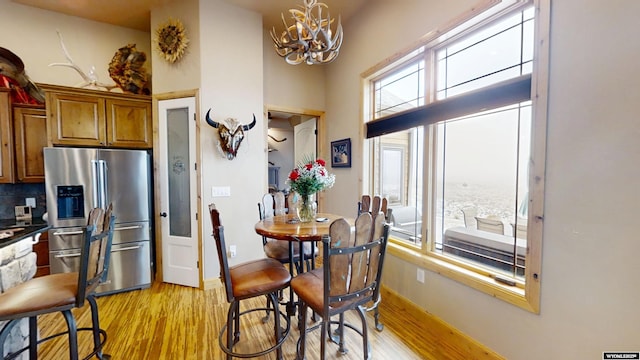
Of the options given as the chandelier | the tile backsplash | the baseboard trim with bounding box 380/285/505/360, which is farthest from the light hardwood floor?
the chandelier

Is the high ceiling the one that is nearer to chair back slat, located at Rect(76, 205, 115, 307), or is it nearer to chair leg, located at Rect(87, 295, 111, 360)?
chair back slat, located at Rect(76, 205, 115, 307)

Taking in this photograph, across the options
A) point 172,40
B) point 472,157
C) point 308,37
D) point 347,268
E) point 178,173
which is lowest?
point 347,268

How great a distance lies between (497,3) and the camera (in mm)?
1765

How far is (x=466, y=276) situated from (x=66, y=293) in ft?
9.07

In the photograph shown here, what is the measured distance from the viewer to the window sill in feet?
5.43

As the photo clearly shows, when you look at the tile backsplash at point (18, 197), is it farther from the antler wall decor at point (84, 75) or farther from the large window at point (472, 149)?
the large window at point (472, 149)

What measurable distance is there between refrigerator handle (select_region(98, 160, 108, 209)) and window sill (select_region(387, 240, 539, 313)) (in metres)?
3.34

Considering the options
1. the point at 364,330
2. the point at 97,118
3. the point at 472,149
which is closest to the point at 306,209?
the point at 364,330

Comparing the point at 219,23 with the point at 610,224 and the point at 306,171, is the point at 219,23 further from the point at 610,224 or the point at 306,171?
the point at 610,224

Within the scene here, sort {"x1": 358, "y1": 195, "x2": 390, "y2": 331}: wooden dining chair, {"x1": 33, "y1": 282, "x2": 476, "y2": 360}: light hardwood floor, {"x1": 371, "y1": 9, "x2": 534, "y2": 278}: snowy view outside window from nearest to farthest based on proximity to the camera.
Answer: {"x1": 371, "y1": 9, "x2": 534, "y2": 278}: snowy view outside window < {"x1": 33, "y1": 282, "x2": 476, "y2": 360}: light hardwood floor < {"x1": 358, "y1": 195, "x2": 390, "y2": 331}: wooden dining chair

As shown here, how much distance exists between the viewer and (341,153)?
373 centimetres

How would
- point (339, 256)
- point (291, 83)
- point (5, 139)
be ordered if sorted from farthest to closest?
point (291, 83) < point (5, 139) < point (339, 256)

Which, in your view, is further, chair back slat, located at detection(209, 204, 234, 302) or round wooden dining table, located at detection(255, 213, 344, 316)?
round wooden dining table, located at detection(255, 213, 344, 316)

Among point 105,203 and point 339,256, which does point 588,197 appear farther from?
point 105,203
